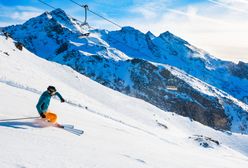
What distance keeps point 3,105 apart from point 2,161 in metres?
9.10

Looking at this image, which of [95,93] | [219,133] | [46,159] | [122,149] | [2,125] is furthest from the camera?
[219,133]

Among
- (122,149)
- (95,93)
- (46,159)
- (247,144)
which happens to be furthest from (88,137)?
(247,144)

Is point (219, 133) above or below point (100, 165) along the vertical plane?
above

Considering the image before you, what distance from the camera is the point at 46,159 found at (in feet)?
36.2

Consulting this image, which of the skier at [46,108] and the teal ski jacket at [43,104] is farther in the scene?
the teal ski jacket at [43,104]

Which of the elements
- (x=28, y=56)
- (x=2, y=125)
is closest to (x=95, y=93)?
(x=28, y=56)

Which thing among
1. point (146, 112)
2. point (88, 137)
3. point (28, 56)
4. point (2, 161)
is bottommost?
point (2, 161)

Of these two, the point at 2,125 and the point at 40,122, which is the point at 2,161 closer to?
the point at 2,125

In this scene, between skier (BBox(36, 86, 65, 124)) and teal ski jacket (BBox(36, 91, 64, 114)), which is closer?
skier (BBox(36, 86, 65, 124))

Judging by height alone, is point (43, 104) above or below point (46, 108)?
above

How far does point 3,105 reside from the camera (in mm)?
18469

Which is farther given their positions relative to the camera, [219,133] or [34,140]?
[219,133]

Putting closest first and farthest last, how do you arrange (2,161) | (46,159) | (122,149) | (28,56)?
1. (2,161)
2. (46,159)
3. (122,149)
4. (28,56)

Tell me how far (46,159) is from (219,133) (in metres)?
62.7
